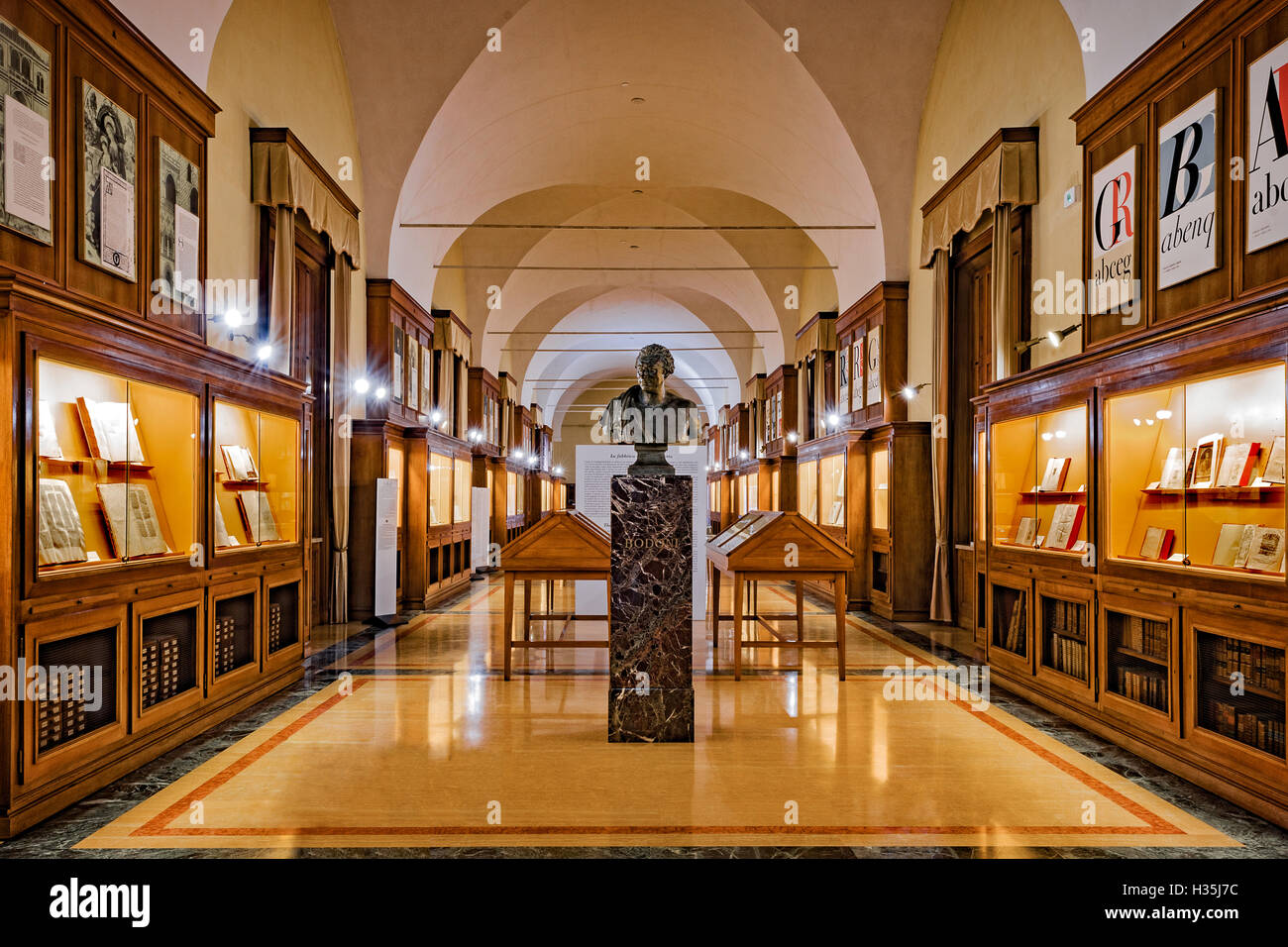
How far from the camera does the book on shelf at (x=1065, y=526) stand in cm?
486

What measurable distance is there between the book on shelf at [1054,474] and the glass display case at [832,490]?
533 cm

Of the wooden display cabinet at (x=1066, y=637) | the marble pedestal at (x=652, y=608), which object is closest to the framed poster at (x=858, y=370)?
the wooden display cabinet at (x=1066, y=637)

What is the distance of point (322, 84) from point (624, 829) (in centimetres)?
797

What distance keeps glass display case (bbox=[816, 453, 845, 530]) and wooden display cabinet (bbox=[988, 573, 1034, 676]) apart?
186 inches

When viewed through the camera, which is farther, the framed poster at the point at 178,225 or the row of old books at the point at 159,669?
the framed poster at the point at 178,225

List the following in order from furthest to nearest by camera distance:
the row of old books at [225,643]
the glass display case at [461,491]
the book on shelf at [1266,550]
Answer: the glass display case at [461,491] < the row of old books at [225,643] < the book on shelf at [1266,550]

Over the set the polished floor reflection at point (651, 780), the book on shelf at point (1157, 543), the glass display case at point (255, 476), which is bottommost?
the polished floor reflection at point (651, 780)

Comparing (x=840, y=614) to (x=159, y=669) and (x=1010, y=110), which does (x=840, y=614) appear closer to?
(x=159, y=669)

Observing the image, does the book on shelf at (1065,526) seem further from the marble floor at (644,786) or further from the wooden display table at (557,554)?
the wooden display table at (557,554)

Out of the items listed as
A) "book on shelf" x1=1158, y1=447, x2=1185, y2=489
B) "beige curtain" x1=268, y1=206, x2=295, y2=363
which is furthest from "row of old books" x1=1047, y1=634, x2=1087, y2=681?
"beige curtain" x1=268, y1=206, x2=295, y2=363

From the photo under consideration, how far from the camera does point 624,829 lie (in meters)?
3.25
